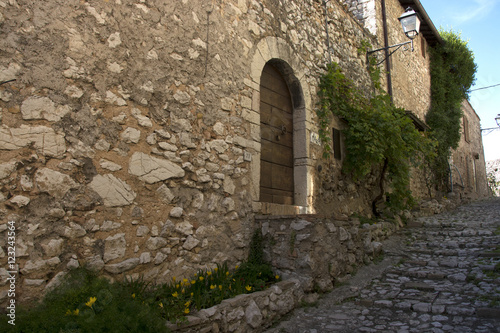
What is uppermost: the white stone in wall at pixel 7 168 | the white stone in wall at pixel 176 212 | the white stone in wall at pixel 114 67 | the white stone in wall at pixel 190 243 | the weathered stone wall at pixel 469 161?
the weathered stone wall at pixel 469 161

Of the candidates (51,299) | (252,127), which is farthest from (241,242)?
(51,299)

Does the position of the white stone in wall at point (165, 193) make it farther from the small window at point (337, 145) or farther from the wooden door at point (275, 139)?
the small window at point (337, 145)

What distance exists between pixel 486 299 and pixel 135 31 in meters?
3.90

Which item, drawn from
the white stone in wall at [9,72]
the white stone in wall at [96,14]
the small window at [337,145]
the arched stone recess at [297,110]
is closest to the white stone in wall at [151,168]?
the white stone in wall at [9,72]

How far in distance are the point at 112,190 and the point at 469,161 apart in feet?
60.9

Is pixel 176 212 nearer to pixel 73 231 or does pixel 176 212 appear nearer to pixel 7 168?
Result: pixel 73 231

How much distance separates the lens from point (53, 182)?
250cm

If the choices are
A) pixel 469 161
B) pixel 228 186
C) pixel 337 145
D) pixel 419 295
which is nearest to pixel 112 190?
pixel 228 186

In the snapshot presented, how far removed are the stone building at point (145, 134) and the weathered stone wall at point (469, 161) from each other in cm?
1093

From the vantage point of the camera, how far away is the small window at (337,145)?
5.93 metres

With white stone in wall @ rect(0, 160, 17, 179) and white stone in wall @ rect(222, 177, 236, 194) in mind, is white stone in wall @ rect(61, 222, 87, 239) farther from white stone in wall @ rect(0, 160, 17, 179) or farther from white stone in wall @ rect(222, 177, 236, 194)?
white stone in wall @ rect(222, 177, 236, 194)

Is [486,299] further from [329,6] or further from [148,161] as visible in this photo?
[329,6]

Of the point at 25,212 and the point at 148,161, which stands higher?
the point at 148,161

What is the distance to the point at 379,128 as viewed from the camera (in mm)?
6008
